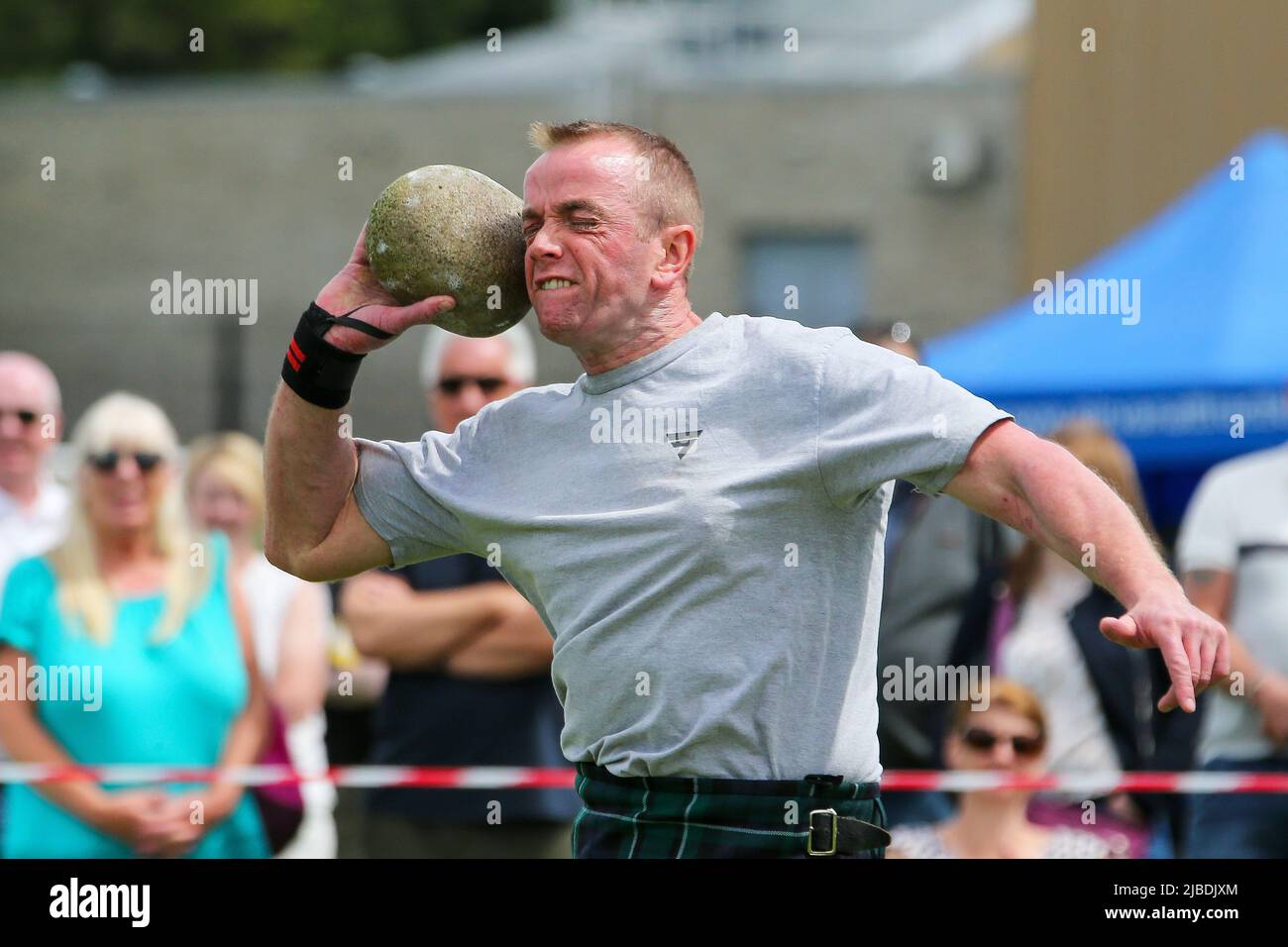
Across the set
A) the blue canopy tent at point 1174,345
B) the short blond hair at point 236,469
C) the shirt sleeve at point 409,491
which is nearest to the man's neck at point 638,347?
the shirt sleeve at point 409,491

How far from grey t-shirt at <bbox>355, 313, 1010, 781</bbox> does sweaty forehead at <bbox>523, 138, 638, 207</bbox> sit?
29 centimetres

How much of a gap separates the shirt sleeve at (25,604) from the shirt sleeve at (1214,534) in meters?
3.63

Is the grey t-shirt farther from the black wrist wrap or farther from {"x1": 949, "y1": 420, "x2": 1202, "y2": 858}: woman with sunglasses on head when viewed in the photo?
{"x1": 949, "y1": 420, "x2": 1202, "y2": 858}: woman with sunglasses on head

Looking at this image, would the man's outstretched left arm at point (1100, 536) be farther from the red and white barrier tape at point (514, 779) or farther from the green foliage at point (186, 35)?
the green foliage at point (186, 35)

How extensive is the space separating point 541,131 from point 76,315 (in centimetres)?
1995

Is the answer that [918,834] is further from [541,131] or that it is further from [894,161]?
[894,161]

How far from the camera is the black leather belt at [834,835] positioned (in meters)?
3.27

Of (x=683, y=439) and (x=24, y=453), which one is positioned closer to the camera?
(x=683, y=439)

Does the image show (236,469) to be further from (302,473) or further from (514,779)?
(302,473)

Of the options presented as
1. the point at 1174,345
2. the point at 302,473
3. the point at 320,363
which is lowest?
the point at 302,473

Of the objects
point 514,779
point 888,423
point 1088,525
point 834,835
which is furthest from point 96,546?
point 1088,525

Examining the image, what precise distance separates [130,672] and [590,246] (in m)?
3.01

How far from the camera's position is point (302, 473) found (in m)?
3.51

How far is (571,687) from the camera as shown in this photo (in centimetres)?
340
